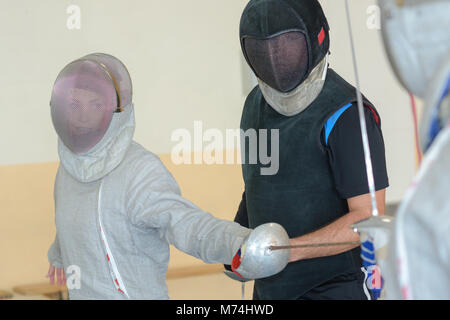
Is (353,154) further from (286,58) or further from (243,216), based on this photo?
(243,216)

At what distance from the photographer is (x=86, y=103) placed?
162 cm

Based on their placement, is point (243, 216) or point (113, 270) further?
point (243, 216)

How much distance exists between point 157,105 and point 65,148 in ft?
6.29

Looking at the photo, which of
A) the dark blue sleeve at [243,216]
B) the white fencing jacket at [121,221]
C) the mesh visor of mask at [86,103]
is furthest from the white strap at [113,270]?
the dark blue sleeve at [243,216]

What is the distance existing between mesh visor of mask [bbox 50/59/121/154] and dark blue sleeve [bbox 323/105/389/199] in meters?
0.55

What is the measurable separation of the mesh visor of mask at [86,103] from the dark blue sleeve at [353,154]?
0.55 m

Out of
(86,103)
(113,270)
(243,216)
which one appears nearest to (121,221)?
(113,270)

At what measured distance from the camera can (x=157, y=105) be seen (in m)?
3.60

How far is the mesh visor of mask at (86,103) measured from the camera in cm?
161

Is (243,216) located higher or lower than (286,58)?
lower

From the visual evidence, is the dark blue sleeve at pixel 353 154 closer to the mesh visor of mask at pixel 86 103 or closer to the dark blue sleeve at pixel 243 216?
the dark blue sleeve at pixel 243 216

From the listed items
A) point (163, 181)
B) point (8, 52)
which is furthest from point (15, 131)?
point (163, 181)

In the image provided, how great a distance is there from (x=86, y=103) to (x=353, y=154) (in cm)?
67
